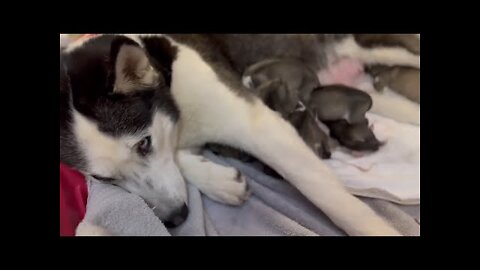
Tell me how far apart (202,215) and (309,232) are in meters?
0.42

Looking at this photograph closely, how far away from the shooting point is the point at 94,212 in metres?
1.89

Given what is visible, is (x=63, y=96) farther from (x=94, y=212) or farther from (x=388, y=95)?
(x=388, y=95)

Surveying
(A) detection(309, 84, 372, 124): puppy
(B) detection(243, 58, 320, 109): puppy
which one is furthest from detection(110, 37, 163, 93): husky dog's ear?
(A) detection(309, 84, 372, 124): puppy

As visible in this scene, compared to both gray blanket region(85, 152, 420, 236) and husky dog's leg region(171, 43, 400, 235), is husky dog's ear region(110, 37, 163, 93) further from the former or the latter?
gray blanket region(85, 152, 420, 236)

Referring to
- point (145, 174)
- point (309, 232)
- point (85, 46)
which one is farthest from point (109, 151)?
point (309, 232)

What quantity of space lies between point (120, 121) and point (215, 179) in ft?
1.64

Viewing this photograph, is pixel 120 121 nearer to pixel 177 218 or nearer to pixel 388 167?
pixel 177 218

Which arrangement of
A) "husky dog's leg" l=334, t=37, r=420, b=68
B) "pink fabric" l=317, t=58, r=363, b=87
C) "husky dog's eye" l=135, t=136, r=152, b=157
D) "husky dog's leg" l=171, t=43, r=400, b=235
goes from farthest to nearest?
"pink fabric" l=317, t=58, r=363, b=87 < "husky dog's leg" l=334, t=37, r=420, b=68 < "husky dog's leg" l=171, t=43, r=400, b=235 < "husky dog's eye" l=135, t=136, r=152, b=157

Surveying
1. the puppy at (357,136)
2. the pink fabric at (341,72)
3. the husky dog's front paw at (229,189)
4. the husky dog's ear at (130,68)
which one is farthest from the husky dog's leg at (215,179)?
the pink fabric at (341,72)

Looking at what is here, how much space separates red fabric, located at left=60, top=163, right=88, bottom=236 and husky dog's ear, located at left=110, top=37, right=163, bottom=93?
395 millimetres

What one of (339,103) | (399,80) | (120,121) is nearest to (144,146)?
(120,121)

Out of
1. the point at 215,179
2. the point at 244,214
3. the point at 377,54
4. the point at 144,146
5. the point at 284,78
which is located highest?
the point at 377,54

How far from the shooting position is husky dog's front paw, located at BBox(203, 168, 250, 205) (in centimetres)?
223

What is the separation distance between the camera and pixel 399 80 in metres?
2.78
